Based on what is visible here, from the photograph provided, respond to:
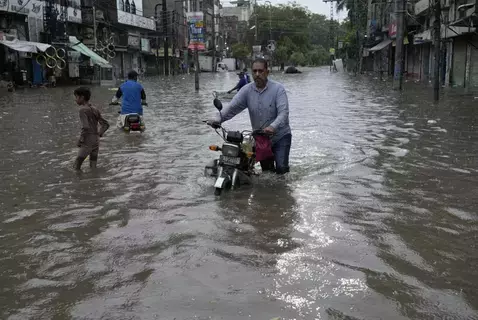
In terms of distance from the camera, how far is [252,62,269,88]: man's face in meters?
6.40

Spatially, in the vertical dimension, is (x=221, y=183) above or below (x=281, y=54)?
below

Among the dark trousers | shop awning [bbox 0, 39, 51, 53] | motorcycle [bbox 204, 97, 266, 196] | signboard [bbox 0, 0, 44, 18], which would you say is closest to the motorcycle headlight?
motorcycle [bbox 204, 97, 266, 196]

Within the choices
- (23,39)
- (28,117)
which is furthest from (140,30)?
(28,117)

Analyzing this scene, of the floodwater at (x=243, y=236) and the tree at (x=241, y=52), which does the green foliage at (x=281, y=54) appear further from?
the floodwater at (x=243, y=236)

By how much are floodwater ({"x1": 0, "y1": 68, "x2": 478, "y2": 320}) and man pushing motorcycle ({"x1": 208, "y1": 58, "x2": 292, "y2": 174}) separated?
48 cm

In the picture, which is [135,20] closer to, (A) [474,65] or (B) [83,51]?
(B) [83,51]

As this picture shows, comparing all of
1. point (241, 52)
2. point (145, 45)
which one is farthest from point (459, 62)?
point (241, 52)

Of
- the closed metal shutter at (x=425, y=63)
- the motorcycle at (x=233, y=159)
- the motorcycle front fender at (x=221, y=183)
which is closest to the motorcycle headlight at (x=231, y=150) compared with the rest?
the motorcycle at (x=233, y=159)

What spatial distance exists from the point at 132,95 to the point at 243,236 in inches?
282

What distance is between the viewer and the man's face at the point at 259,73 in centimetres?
640

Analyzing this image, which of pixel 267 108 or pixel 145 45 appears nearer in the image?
pixel 267 108

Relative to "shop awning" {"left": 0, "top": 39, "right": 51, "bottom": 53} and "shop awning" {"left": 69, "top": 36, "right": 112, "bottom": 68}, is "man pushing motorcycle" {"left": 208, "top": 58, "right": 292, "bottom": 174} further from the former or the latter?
"shop awning" {"left": 69, "top": 36, "right": 112, "bottom": 68}

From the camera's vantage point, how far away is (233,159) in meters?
6.46

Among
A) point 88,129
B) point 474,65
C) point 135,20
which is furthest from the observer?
point 135,20
